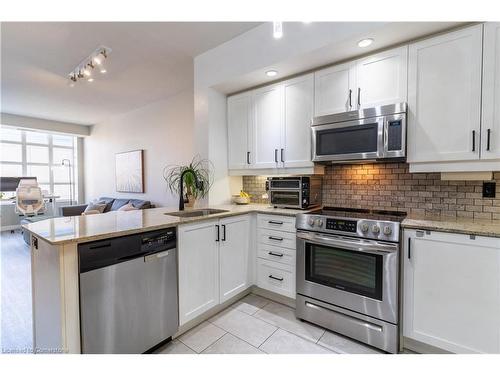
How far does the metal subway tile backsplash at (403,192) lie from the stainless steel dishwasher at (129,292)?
5.87 ft

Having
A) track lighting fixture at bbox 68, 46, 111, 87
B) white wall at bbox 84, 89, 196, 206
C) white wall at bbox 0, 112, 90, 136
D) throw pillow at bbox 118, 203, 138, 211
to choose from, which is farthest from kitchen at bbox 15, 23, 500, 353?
white wall at bbox 0, 112, 90, 136

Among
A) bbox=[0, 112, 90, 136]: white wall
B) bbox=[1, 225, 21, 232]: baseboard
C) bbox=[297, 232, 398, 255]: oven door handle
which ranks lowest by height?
bbox=[1, 225, 21, 232]: baseboard

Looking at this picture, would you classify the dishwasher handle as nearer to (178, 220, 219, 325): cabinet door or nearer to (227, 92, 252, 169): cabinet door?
(178, 220, 219, 325): cabinet door

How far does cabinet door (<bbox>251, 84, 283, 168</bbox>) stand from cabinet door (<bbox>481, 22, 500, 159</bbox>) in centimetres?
160

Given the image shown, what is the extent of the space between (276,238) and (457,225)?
138 centimetres

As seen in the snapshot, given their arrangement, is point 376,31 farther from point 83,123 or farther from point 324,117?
point 83,123

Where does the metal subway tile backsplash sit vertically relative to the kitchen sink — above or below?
above

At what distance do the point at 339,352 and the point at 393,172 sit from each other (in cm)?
161

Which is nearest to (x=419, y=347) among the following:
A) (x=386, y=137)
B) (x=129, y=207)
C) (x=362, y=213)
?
(x=362, y=213)

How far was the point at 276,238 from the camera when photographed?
2361 mm

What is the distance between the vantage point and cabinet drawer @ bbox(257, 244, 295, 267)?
2.27 meters

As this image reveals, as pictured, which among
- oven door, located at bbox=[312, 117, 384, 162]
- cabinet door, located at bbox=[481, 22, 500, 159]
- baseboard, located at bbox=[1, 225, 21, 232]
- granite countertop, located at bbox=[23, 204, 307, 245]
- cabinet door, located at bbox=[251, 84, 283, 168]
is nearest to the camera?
granite countertop, located at bbox=[23, 204, 307, 245]

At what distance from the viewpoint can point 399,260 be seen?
5.57 feet

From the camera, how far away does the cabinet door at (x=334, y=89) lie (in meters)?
2.13
